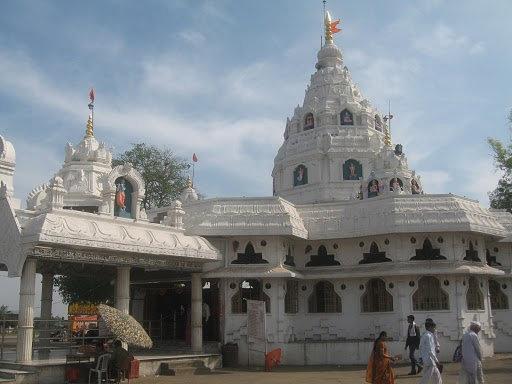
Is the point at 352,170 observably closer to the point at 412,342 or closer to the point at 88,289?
the point at 88,289

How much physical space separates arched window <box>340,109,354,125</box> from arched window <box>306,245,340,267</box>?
16696 mm

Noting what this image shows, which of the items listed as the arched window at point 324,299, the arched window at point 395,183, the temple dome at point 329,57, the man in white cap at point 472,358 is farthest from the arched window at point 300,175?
the man in white cap at point 472,358

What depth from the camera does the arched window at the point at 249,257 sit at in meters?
23.1

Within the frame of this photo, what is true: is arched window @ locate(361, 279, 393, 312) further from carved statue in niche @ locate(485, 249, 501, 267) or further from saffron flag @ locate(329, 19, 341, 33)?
saffron flag @ locate(329, 19, 341, 33)

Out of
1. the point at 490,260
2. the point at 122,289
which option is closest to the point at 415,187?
the point at 490,260

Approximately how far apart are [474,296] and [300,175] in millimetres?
17841

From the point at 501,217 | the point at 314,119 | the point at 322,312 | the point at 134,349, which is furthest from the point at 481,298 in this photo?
the point at 314,119

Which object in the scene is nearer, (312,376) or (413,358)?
(413,358)

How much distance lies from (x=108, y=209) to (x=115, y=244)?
2243 mm

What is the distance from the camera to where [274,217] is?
75.2 feet

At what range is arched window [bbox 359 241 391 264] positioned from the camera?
77.9 ft

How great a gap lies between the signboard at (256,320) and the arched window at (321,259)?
4768mm

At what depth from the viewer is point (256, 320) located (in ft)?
69.1

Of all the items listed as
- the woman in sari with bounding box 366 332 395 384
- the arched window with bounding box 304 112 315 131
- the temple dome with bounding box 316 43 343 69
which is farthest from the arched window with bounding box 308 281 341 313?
the temple dome with bounding box 316 43 343 69
